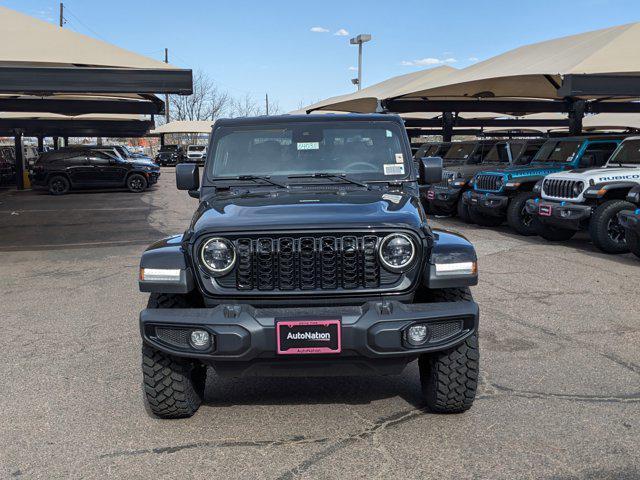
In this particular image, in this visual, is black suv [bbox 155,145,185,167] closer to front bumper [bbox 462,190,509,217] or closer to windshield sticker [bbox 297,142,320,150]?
front bumper [bbox 462,190,509,217]

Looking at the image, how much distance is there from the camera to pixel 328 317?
3525 mm

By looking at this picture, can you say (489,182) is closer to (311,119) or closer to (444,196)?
(444,196)

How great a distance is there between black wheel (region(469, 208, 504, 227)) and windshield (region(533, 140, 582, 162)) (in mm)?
1468

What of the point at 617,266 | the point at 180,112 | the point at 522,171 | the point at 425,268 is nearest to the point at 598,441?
the point at 425,268

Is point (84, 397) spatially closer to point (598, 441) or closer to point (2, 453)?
point (2, 453)

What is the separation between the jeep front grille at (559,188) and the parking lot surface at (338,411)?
11.9 feet

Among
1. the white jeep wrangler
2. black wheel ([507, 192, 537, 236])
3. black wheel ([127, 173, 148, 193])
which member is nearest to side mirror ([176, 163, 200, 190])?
the white jeep wrangler

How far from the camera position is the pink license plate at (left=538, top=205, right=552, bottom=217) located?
11250 millimetres

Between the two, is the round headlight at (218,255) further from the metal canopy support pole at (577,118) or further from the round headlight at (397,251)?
the metal canopy support pole at (577,118)

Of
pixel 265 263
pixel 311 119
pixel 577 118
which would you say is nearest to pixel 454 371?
pixel 265 263

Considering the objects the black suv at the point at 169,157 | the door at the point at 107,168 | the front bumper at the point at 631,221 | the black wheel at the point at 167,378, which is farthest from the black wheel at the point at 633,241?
the black suv at the point at 169,157

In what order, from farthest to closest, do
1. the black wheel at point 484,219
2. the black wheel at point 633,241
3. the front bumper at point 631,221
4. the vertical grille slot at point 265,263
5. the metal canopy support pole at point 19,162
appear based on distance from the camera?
the metal canopy support pole at point 19,162 < the black wheel at point 484,219 < the black wheel at point 633,241 < the front bumper at point 631,221 < the vertical grille slot at point 265,263

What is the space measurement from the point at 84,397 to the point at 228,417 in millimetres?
1062

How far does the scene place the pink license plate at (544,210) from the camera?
36.9ft
